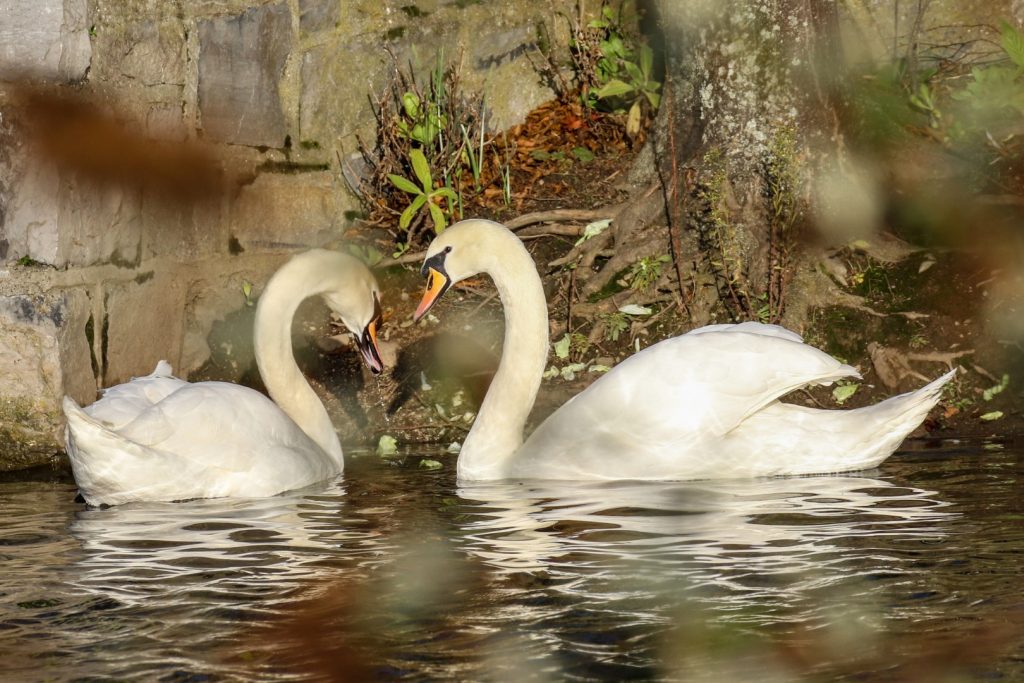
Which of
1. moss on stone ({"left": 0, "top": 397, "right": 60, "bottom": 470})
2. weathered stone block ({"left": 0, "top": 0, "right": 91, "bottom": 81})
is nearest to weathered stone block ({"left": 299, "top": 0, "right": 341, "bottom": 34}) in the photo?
weathered stone block ({"left": 0, "top": 0, "right": 91, "bottom": 81})

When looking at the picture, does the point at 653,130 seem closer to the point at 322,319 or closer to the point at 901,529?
the point at 322,319

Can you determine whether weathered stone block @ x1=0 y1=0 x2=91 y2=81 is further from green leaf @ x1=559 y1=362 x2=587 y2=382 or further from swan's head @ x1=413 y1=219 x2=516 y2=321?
green leaf @ x1=559 y1=362 x2=587 y2=382

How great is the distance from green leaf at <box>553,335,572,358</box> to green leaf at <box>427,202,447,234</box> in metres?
0.94

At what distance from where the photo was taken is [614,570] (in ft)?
13.7

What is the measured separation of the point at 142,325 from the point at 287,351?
1116 mm

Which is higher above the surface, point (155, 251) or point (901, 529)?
point (155, 251)

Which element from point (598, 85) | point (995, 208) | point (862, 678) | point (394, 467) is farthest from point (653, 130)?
point (862, 678)

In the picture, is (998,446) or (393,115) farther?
(393,115)

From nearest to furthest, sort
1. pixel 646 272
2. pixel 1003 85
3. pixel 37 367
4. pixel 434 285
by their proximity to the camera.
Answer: pixel 434 285, pixel 37 367, pixel 646 272, pixel 1003 85

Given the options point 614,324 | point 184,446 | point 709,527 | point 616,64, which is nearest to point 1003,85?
point 616,64

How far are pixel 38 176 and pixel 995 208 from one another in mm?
4671

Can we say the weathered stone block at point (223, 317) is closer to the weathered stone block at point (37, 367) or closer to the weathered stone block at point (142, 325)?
the weathered stone block at point (142, 325)

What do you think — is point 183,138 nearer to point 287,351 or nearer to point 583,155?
point 287,351

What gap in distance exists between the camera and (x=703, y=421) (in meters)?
5.57
